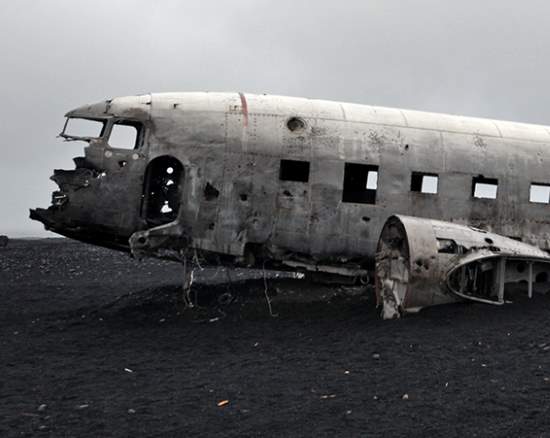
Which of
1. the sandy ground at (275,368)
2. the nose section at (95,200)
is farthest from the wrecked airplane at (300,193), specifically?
the sandy ground at (275,368)

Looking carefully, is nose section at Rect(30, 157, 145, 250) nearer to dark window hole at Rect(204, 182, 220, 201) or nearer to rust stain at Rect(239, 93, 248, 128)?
dark window hole at Rect(204, 182, 220, 201)

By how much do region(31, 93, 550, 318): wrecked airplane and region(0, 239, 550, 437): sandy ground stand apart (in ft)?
4.23

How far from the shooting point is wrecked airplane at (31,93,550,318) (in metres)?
13.4

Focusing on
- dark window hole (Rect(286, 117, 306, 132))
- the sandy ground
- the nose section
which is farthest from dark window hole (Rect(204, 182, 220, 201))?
the sandy ground

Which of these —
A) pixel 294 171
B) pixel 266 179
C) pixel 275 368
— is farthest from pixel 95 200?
pixel 275 368

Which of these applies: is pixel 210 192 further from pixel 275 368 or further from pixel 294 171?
pixel 275 368

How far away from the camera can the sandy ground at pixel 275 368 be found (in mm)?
7516

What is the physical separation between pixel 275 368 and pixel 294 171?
19.6 ft

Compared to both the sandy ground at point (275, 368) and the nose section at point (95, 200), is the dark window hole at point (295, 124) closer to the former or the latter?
the nose section at point (95, 200)

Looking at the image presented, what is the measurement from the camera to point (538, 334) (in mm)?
10867

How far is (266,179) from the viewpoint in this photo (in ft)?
46.0

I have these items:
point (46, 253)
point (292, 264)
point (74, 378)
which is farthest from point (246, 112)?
point (46, 253)

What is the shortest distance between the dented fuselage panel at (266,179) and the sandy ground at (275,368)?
182cm

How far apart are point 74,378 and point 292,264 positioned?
6.09 metres
